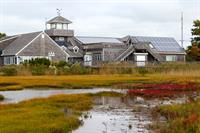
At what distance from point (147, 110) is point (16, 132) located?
33.4 feet

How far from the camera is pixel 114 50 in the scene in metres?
83.2

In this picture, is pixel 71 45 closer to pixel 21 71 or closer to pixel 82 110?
pixel 21 71

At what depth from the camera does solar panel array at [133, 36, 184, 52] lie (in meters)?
94.3

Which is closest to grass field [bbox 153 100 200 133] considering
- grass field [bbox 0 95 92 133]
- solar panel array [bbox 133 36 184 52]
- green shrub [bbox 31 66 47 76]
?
grass field [bbox 0 95 92 133]

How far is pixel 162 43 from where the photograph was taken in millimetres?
96625

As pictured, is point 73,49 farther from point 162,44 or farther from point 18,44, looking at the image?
point 162,44

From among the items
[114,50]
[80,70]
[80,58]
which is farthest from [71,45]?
[80,70]

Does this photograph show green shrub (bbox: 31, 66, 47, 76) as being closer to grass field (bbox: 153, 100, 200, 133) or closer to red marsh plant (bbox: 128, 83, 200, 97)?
red marsh plant (bbox: 128, 83, 200, 97)

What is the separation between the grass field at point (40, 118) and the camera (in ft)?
58.6

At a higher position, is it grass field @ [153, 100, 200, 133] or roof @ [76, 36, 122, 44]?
roof @ [76, 36, 122, 44]

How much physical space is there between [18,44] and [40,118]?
211ft

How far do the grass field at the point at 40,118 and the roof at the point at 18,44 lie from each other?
53.3m

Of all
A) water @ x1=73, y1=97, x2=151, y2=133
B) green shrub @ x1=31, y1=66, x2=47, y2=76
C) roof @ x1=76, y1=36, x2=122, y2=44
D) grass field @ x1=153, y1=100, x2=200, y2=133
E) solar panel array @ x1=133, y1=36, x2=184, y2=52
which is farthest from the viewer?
solar panel array @ x1=133, y1=36, x2=184, y2=52

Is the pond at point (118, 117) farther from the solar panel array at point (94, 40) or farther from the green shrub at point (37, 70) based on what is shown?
the solar panel array at point (94, 40)
